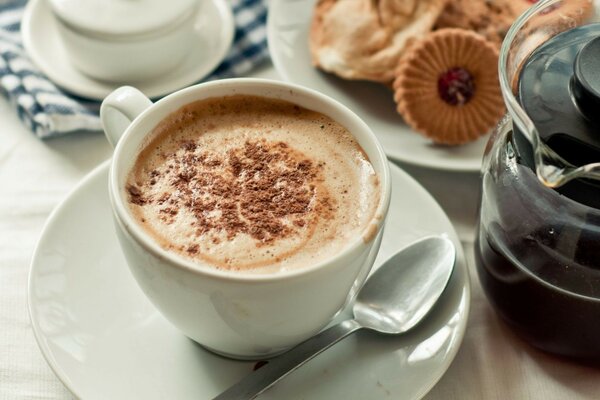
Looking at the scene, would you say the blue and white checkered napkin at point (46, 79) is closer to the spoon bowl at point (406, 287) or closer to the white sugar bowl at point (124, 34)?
the white sugar bowl at point (124, 34)

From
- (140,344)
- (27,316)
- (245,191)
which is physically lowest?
(27,316)

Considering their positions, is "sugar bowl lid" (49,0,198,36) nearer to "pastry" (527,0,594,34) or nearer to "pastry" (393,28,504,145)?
Answer: "pastry" (393,28,504,145)

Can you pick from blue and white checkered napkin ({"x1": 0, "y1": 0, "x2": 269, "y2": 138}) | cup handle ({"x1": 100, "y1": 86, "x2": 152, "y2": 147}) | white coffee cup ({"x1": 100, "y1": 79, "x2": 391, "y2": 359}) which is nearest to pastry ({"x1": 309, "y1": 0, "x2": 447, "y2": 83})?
blue and white checkered napkin ({"x1": 0, "y1": 0, "x2": 269, "y2": 138})

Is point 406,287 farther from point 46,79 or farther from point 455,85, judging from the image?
point 46,79

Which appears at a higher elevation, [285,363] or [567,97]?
[567,97]

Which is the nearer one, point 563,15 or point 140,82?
point 563,15

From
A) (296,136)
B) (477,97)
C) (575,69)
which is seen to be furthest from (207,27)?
(575,69)

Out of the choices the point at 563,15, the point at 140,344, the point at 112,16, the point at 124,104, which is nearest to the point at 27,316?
the point at 140,344

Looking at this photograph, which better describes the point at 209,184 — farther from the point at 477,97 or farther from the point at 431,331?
the point at 477,97
